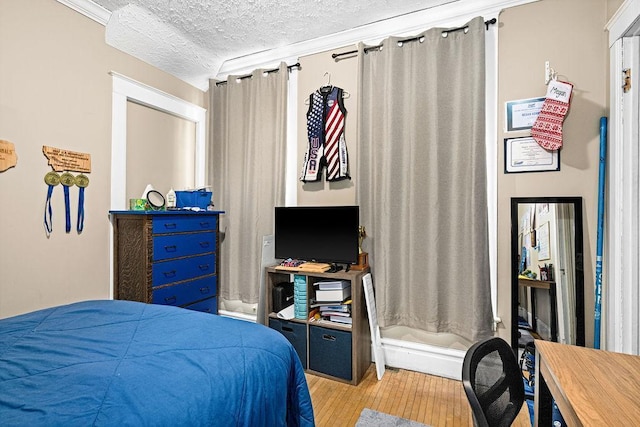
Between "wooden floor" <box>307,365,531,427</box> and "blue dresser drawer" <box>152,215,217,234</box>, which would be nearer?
"wooden floor" <box>307,365,531,427</box>

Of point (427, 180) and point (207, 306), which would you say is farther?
point (207, 306)

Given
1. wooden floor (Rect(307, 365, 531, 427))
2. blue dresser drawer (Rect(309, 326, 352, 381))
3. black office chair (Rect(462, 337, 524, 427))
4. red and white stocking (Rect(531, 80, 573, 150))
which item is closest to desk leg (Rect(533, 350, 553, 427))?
black office chair (Rect(462, 337, 524, 427))

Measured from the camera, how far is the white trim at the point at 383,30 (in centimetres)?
229

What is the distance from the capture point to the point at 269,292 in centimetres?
263

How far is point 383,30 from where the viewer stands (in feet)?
8.54

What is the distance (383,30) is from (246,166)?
1.73 metres

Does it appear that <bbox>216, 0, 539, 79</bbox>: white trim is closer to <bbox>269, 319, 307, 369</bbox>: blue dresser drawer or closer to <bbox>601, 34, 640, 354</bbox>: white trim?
<bbox>601, 34, 640, 354</bbox>: white trim

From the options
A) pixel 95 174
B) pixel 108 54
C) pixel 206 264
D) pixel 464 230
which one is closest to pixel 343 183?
pixel 464 230

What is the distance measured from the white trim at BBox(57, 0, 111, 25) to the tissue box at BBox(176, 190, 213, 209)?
1464 millimetres

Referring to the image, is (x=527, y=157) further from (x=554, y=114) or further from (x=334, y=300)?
(x=334, y=300)

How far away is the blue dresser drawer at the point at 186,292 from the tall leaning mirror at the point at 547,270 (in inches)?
99.8

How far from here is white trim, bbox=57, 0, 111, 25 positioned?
2.22m

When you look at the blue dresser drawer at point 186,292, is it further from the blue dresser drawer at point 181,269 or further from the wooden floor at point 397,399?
the wooden floor at point 397,399

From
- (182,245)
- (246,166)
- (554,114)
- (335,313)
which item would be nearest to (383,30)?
(554,114)
